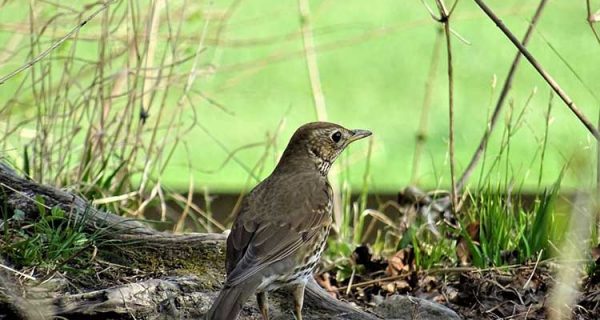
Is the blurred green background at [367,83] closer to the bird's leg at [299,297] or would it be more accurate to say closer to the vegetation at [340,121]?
the vegetation at [340,121]

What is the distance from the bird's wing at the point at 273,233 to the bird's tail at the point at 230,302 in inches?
1.0

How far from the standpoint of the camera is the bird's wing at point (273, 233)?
3.94m

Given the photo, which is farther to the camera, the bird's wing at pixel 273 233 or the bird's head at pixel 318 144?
the bird's head at pixel 318 144

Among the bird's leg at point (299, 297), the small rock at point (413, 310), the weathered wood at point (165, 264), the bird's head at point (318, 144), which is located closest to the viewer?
the weathered wood at point (165, 264)

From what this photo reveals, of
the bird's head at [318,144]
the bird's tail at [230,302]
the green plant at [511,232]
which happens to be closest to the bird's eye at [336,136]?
the bird's head at [318,144]

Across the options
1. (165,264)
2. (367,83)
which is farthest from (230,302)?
(367,83)

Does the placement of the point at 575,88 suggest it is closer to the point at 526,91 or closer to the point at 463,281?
the point at 526,91

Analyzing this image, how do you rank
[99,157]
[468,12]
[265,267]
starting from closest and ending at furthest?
[265,267] < [99,157] < [468,12]

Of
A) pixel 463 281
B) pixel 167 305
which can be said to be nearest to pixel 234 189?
pixel 463 281

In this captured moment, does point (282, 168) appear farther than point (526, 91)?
No

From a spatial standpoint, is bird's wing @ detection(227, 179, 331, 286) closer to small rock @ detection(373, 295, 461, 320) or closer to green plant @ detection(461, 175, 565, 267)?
small rock @ detection(373, 295, 461, 320)

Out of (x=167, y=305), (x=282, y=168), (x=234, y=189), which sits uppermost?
(x=282, y=168)

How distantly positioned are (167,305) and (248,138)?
4354mm

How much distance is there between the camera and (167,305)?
4.05m
